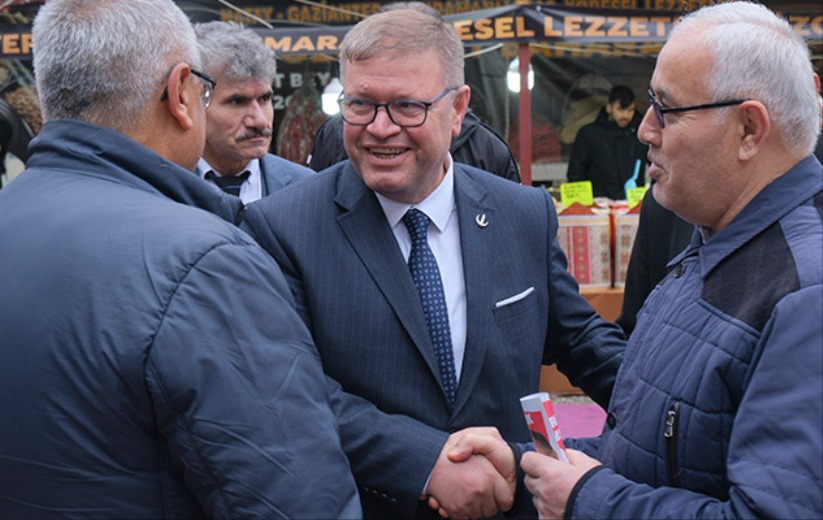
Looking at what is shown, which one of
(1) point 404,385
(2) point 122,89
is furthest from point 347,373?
(2) point 122,89

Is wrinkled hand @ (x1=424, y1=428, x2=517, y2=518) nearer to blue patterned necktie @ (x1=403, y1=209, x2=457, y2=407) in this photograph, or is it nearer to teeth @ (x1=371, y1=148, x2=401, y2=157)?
blue patterned necktie @ (x1=403, y1=209, x2=457, y2=407)

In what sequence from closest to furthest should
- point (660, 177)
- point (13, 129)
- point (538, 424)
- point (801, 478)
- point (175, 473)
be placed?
point (801, 478), point (175, 473), point (660, 177), point (538, 424), point (13, 129)

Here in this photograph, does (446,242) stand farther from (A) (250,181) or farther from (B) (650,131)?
(A) (250,181)

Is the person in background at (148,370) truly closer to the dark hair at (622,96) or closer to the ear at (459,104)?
the ear at (459,104)

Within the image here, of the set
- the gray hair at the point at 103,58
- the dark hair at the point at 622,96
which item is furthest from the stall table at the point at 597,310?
the gray hair at the point at 103,58

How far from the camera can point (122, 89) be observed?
1.80m

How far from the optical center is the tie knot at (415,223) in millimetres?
2559

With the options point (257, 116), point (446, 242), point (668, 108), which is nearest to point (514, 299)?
point (446, 242)

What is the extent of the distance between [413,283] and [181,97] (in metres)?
0.82

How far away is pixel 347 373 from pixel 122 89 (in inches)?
36.5

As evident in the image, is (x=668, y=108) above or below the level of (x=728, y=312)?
above

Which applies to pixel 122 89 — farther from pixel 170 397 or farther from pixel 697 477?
pixel 697 477

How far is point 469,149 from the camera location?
524 centimetres

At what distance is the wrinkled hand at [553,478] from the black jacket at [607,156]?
8191 millimetres
